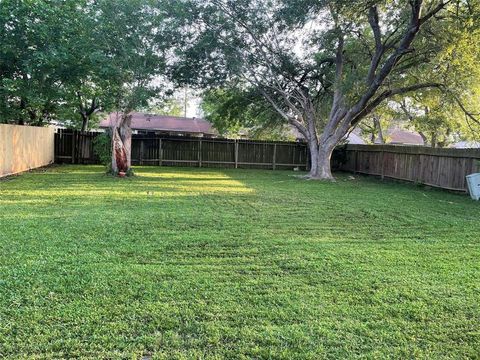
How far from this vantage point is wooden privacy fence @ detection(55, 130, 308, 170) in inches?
703

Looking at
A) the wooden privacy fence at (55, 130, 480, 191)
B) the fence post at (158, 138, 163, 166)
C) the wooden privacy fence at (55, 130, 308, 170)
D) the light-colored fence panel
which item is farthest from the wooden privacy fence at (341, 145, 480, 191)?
the light-colored fence panel

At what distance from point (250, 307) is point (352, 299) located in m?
0.84

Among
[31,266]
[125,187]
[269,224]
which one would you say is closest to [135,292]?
[31,266]

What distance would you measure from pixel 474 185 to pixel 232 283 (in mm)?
8551

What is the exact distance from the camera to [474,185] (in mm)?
9500

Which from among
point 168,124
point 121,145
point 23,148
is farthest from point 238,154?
→ point 168,124

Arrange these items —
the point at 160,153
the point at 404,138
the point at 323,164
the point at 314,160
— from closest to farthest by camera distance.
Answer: the point at 323,164, the point at 314,160, the point at 160,153, the point at 404,138

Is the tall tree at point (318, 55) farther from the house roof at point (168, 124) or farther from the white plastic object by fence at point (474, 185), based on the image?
the house roof at point (168, 124)

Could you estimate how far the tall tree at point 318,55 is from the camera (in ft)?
38.3

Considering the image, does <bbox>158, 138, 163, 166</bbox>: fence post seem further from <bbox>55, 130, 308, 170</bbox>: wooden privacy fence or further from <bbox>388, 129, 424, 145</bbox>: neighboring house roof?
<bbox>388, 129, 424, 145</bbox>: neighboring house roof

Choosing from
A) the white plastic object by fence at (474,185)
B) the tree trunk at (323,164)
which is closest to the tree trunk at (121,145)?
the tree trunk at (323,164)

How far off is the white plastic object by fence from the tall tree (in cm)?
357

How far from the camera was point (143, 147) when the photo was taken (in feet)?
58.5

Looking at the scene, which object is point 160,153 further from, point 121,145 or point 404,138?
point 404,138
